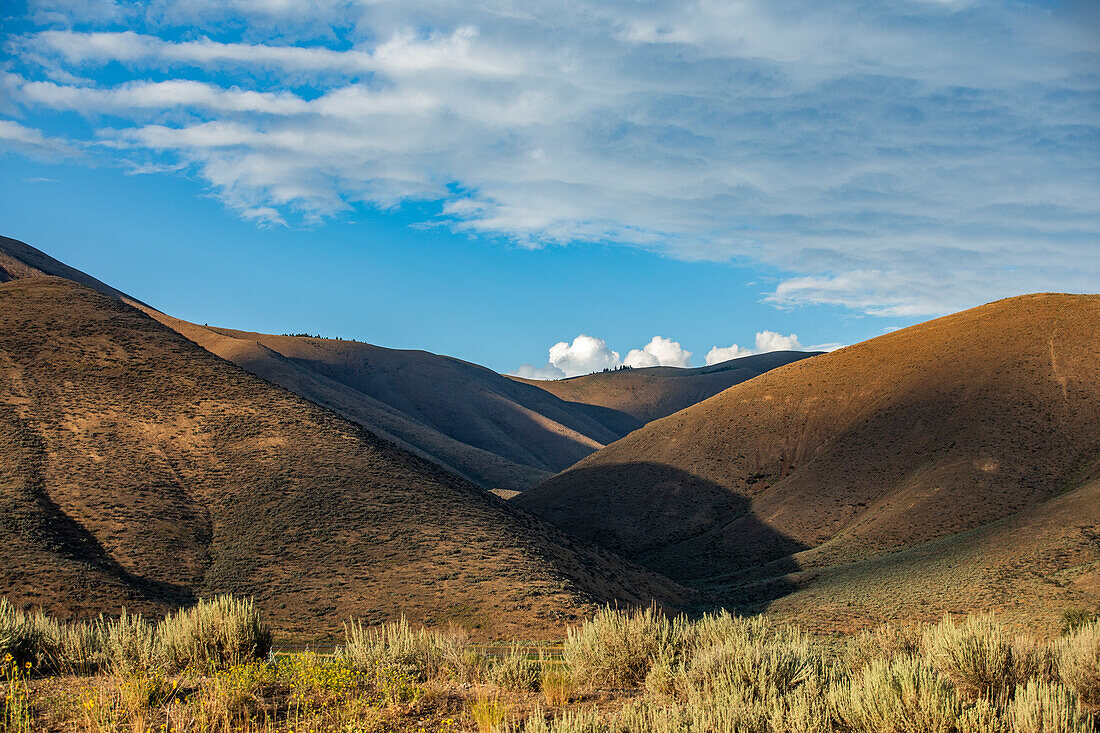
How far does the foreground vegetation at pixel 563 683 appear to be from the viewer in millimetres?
7832

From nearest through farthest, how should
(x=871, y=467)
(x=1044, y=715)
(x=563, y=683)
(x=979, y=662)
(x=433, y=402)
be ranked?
(x=1044, y=715), (x=979, y=662), (x=563, y=683), (x=871, y=467), (x=433, y=402)

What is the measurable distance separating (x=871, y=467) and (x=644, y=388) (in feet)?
386

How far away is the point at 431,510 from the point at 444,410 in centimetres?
8327

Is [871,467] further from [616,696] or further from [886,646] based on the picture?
[616,696]

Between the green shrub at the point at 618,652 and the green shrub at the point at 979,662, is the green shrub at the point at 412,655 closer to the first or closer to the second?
the green shrub at the point at 618,652

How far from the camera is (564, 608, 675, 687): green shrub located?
1144 centimetres

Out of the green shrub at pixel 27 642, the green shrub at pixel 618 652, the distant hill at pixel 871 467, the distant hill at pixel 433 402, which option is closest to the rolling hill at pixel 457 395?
the distant hill at pixel 433 402

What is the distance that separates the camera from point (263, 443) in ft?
120

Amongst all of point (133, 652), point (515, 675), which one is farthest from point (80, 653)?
point (515, 675)

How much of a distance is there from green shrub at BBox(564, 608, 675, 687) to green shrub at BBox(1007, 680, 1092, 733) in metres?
4.78

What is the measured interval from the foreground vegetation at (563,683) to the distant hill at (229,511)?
13.1m

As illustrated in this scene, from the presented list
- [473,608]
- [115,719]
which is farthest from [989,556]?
[115,719]

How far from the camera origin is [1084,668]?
10.1 metres

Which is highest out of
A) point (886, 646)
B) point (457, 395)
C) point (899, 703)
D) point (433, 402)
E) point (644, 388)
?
point (644, 388)
